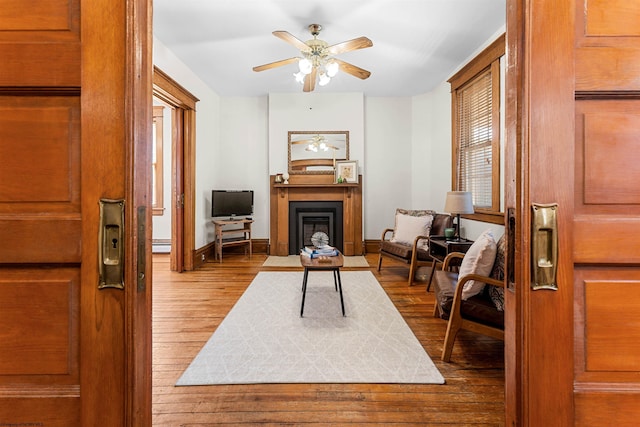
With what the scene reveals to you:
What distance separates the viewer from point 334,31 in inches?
137

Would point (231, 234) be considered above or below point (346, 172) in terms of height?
below

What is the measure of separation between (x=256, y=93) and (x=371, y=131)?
2.26m

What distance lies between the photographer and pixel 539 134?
0.61 meters

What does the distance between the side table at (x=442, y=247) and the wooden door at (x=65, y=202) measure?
10.8ft

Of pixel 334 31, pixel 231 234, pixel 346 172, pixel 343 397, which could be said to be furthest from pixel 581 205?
pixel 231 234

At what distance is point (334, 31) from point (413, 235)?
2839mm

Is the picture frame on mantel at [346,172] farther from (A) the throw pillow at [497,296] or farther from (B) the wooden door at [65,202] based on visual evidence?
(B) the wooden door at [65,202]

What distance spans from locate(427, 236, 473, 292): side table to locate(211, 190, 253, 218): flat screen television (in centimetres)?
325

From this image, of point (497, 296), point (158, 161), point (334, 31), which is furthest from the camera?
point (158, 161)

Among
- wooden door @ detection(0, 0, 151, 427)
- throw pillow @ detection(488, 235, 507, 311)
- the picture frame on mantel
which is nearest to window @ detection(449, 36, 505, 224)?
throw pillow @ detection(488, 235, 507, 311)

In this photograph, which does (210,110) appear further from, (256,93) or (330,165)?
(330,165)

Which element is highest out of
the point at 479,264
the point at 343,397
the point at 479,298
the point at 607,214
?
the point at 607,214

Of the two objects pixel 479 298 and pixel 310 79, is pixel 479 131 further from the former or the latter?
pixel 479 298

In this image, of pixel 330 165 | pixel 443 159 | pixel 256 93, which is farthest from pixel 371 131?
pixel 256 93
